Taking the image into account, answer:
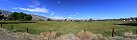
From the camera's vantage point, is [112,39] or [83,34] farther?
[112,39]

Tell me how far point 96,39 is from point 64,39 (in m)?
4.11

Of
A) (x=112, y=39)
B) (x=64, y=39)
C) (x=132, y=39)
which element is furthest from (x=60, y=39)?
(x=132, y=39)

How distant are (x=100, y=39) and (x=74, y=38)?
3776 mm

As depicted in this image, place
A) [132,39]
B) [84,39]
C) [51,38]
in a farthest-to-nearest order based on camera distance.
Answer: [132,39], [51,38], [84,39]

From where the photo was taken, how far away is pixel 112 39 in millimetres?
29469

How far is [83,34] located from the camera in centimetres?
2730

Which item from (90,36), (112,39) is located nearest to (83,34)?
(90,36)

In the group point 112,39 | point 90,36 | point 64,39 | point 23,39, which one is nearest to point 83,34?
point 90,36

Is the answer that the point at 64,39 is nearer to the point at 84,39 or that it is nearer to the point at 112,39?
the point at 84,39

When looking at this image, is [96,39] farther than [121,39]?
No

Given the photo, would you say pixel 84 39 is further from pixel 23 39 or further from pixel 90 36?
pixel 23 39

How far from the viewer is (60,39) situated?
26.7m

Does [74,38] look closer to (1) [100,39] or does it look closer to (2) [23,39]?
(1) [100,39]

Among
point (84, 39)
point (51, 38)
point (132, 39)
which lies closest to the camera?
point (84, 39)
